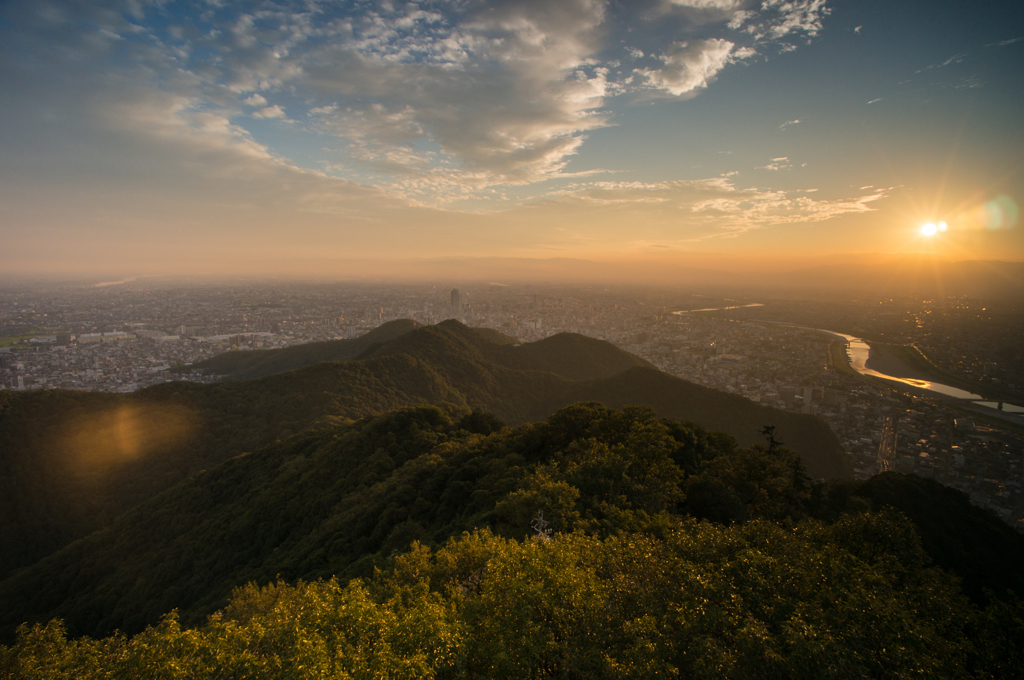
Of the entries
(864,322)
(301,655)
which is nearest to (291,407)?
(301,655)

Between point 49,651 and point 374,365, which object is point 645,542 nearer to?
point 49,651

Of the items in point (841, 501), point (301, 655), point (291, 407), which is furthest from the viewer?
point (291, 407)

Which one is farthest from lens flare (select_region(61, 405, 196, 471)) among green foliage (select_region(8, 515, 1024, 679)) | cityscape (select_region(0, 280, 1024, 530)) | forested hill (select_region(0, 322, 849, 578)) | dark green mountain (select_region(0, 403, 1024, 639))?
green foliage (select_region(8, 515, 1024, 679))

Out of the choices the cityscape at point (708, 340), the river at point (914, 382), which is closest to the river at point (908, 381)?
the river at point (914, 382)

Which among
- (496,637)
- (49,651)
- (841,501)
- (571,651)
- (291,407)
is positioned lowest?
(291,407)

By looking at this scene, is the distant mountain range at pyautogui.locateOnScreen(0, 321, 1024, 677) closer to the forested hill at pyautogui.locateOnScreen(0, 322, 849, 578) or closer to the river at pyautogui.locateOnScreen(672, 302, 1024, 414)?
the forested hill at pyautogui.locateOnScreen(0, 322, 849, 578)

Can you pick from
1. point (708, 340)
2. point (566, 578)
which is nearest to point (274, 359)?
point (708, 340)
